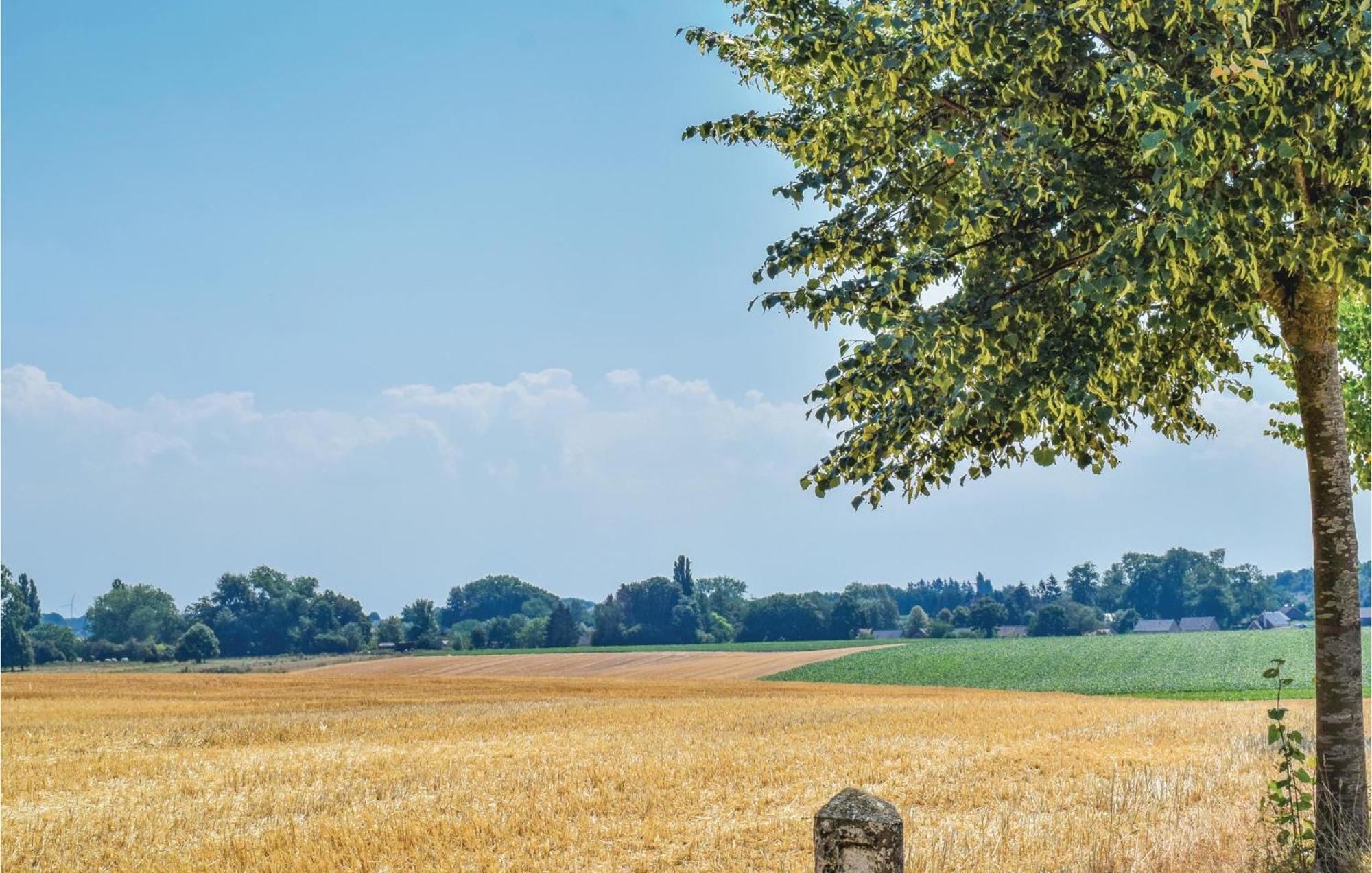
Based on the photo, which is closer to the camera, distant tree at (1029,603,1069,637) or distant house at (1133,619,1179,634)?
distant tree at (1029,603,1069,637)

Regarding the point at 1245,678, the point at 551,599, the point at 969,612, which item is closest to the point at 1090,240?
the point at 1245,678

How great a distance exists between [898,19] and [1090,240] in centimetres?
243

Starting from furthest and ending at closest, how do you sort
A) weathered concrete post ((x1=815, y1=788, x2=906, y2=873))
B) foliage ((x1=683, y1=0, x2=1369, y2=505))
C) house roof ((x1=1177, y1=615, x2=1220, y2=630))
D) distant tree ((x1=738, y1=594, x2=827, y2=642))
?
1. house roof ((x1=1177, y1=615, x2=1220, y2=630))
2. distant tree ((x1=738, y1=594, x2=827, y2=642))
3. foliage ((x1=683, y1=0, x2=1369, y2=505))
4. weathered concrete post ((x1=815, y1=788, x2=906, y2=873))

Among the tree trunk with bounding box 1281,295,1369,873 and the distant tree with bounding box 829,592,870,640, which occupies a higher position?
the tree trunk with bounding box 1281,295,1369,873

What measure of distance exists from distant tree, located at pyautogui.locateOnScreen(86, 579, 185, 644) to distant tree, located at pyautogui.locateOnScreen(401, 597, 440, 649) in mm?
33767

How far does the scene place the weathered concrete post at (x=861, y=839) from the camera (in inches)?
175

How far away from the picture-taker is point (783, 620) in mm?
136125

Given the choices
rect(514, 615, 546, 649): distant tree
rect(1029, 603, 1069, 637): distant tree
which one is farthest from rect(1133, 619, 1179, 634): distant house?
rect(514, 615, 546, 649): distant tree

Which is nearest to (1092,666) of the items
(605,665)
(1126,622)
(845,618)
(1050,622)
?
(605,665)

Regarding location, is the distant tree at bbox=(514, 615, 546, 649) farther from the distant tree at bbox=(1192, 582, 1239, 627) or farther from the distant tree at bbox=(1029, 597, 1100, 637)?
the distant tree at bbox=(1192, 582, 1239, 627)

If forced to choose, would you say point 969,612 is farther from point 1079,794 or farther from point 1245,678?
point 1079,794

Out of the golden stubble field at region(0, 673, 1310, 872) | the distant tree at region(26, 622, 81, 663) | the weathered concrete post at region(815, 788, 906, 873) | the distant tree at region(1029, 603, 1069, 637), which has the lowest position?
the distant tree at region(26, 622, 81, 663)

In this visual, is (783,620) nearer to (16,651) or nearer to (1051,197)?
(16,651)

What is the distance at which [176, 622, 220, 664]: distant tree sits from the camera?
119 m
